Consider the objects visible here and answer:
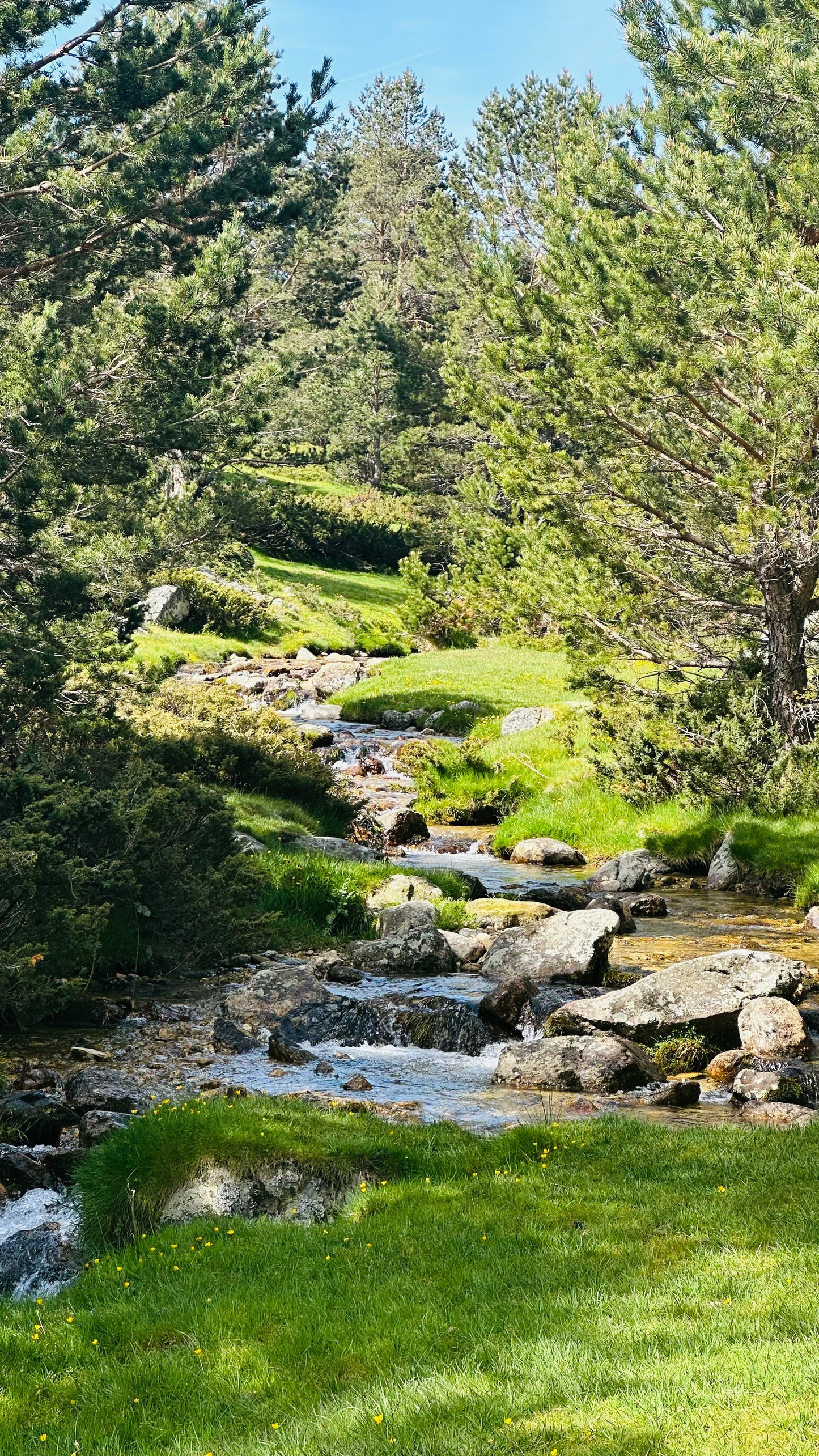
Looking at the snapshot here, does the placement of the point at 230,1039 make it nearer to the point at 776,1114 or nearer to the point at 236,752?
the point at 776,1114

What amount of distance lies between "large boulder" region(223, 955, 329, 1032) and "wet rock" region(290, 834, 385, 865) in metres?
4.69

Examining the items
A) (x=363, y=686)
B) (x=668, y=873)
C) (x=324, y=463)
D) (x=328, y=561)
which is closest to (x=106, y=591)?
(x=668, y=873)

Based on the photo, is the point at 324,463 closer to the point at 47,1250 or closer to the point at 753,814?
the point at 753,814

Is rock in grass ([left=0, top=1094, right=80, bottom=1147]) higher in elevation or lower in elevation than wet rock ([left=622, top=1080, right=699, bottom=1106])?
higher

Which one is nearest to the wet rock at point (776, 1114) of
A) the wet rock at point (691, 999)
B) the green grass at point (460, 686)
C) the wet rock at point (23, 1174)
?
the wet rock at point (691, 999)

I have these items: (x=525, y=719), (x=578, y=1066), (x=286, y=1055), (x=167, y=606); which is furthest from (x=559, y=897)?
(x=167, y=606)

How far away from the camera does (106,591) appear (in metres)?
16.6

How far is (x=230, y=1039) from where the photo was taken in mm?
11445

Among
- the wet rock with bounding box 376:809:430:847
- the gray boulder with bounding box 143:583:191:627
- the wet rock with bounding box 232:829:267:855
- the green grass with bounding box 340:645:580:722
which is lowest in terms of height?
the wet rock with bounding box 376:809:430:847

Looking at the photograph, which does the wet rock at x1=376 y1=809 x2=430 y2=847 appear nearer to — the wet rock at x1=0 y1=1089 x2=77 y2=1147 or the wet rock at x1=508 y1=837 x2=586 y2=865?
the wet rock at x1=508 y1=837 x2=586 y2=865

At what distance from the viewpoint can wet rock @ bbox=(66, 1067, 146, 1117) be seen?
9281 millimetres

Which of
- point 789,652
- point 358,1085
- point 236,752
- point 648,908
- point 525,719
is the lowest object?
point 358,1085

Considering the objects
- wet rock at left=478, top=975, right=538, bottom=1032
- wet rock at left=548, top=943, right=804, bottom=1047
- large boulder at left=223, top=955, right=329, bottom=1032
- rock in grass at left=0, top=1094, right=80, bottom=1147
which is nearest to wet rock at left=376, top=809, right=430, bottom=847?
large boulder at left=223, top=955, right=329, bottom=1032

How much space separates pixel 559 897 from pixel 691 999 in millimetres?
5999
